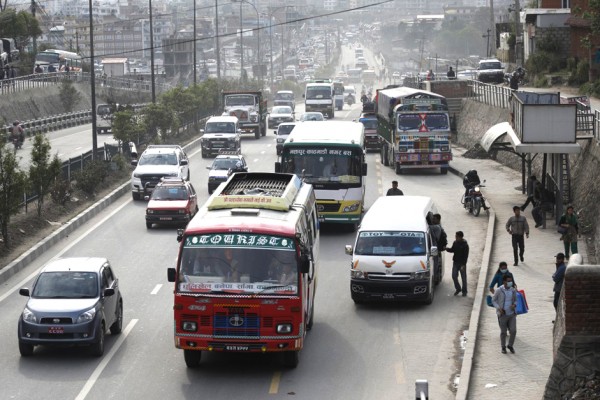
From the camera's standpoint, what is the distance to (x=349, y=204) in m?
34.6

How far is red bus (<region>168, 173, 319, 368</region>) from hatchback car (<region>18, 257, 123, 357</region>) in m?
1.86

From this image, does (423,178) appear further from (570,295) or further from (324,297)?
(570,295)

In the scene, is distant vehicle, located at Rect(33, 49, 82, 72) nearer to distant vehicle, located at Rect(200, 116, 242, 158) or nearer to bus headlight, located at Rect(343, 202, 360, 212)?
distant vehicle, located at Rect(200, 116, 242, 158)

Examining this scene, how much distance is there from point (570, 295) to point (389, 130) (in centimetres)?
3558

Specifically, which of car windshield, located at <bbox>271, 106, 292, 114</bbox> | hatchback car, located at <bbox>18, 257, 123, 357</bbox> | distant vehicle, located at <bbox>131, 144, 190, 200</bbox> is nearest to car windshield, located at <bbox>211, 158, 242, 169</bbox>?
distant vehicle, located at <bbox>131, 144, 190, 200</bbox>

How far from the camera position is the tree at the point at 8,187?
31.3m

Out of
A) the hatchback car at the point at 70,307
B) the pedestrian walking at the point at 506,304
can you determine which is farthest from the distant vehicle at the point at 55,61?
the pedestrian walking at the point at 506,304

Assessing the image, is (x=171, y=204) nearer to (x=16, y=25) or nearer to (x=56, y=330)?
(x=56, y=330)

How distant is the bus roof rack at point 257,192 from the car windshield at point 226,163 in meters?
21.1

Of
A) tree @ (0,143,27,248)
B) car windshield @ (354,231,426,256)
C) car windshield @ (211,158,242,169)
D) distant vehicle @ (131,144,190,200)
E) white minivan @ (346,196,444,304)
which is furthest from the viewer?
car windshield @ (211,158,242,169)

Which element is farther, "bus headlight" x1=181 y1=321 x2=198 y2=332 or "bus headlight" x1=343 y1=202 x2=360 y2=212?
"bus headlight" x1=343 y1=202 x2=360 y2=212

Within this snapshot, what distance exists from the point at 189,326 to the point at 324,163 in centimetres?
1583

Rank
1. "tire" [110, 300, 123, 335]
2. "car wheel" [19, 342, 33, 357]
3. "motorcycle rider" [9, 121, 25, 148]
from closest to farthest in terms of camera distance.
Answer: "car wheel" [19, 342, 33, 357] < "tire" [110, 300, 123, 335] < "motorcycle rider" [9, 121, 25, 148]

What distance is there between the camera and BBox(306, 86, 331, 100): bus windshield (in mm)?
86438
